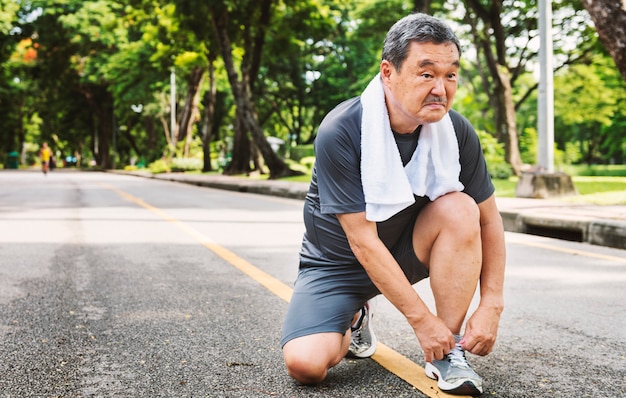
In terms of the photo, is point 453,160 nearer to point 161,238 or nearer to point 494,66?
point 161,238

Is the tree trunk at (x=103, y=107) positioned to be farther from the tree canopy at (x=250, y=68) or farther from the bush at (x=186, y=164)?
the bush at (x=186, y=164)

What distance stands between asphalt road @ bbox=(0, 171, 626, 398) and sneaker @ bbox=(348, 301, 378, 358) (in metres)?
0.06

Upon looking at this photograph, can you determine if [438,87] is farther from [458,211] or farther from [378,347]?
[378,347]

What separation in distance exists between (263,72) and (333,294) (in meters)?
40.2

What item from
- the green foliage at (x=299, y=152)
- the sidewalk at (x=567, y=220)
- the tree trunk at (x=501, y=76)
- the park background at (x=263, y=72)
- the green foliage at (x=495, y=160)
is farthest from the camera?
the green foliage at (x=299, y=152)

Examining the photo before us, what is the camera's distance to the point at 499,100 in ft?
65.1

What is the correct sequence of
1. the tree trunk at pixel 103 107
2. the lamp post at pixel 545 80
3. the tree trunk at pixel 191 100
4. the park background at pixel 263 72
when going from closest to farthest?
the lamp post at pixel 545 80, the park background at pixel 263 72, the tree trunk at pixel 191 100, the tree trunk at pixel 103 107

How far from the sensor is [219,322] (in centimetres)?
394

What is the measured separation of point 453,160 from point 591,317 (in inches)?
A: 68.9

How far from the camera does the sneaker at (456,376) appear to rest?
2617mm

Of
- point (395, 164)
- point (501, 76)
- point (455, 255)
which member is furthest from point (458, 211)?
point (501, 76)

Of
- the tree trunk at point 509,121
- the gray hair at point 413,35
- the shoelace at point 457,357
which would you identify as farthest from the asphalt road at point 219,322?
the tree trunk at point 509,121

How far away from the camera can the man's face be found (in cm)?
257

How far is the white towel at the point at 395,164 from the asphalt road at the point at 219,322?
71cm
